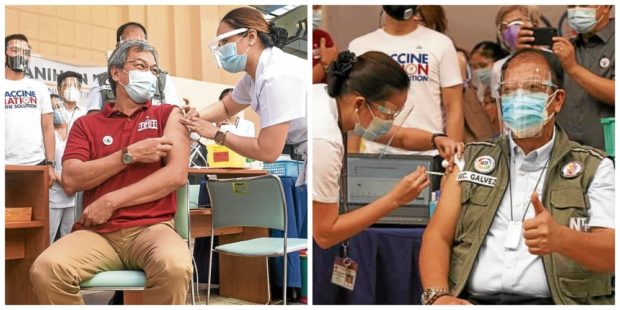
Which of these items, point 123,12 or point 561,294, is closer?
point 561,294

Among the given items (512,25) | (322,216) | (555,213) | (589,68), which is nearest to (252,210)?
(322,216)

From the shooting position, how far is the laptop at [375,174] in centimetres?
293

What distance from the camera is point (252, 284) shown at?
9.34 ft

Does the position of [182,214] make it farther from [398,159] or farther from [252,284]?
[398,159]

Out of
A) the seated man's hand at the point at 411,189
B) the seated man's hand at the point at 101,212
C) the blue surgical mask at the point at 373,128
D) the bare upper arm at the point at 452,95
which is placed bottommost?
the seated man's hand at the point at 101,212

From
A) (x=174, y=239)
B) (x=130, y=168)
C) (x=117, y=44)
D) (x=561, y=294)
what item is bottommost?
(x=561, y=294)

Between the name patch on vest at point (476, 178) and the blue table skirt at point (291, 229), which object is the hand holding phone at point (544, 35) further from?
the blue table skirt at point (291, 229)

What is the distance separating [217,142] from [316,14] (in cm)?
76

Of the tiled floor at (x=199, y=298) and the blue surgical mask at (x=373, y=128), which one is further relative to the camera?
the blue surgical mask at (x=373, y=128)

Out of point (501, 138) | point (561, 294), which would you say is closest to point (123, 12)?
point (501, 138)

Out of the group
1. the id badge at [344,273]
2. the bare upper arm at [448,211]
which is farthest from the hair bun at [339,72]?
the id badge at [344,273]

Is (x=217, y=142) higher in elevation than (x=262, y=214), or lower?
higher

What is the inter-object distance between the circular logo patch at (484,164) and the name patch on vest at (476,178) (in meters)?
0.03

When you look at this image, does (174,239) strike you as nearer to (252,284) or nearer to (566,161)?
(252,284)
